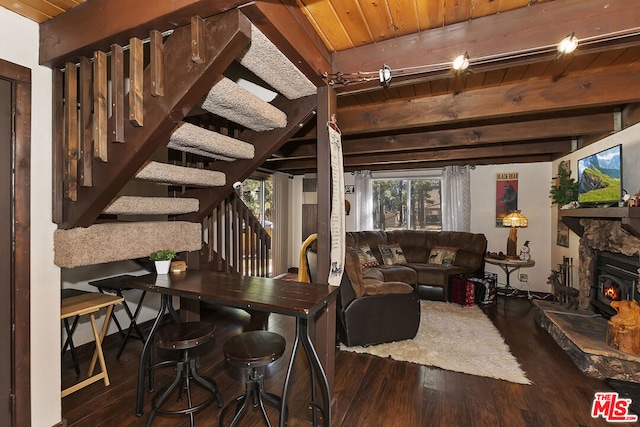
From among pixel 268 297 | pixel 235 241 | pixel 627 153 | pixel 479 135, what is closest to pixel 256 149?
pixel 268 297

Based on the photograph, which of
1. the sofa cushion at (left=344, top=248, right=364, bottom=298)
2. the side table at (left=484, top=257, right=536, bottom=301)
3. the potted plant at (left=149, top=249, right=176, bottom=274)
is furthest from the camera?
the side table at (left=484, top=257, right=536, bottom=301)

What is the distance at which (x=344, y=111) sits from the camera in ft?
10.1

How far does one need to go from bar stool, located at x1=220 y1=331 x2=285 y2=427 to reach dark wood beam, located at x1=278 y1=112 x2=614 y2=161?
86.5 inches

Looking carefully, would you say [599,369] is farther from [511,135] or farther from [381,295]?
[511,135]

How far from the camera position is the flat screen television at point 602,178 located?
8.66 ft

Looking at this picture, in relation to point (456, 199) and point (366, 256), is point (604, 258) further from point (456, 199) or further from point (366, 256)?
point (366, 256)

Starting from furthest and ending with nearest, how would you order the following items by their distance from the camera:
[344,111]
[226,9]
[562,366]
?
[344,111]
[562,366]
[226,9]

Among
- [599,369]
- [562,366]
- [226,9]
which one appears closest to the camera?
[226,9]

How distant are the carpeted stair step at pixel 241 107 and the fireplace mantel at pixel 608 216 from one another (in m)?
2.82

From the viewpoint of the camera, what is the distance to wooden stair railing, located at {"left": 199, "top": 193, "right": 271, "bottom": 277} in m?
2.84

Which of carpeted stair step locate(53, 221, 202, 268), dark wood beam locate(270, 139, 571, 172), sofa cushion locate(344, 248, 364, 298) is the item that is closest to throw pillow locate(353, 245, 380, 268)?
dark wood beam locate(270, 139, 571, 172)

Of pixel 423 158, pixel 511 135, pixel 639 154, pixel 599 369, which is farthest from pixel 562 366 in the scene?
pixel 423 158

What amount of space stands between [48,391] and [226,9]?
2224mm

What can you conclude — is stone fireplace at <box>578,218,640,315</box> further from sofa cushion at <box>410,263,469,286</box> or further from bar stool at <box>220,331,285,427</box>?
bar stool at <box>220,331,285,427</box>
